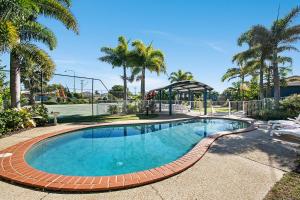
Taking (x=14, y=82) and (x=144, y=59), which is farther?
(x=144, y=59)

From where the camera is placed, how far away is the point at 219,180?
401 centimetres

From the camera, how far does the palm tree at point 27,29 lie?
8430 mm

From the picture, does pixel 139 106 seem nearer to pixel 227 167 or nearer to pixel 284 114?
pixel 284 114

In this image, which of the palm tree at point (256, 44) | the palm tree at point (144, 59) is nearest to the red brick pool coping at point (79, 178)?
the palm tree at point (256, 44)

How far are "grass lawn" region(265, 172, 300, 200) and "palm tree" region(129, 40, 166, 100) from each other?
18.4m

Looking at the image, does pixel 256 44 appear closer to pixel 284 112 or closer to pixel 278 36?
pixel 278 36

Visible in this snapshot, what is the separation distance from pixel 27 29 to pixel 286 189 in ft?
41.9

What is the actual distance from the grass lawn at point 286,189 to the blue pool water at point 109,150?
3.01 metres

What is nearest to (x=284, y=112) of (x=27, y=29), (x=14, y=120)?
(x=14, y=120)

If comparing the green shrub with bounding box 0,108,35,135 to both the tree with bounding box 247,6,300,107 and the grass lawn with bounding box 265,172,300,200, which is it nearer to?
the grass lawn with bounding box 265,172,300,200

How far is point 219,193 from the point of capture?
3506 millimetres

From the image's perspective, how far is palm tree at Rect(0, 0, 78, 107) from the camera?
843cm

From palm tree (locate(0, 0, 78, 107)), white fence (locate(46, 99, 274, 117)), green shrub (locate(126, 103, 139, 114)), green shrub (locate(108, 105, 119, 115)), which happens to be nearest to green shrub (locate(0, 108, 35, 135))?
palm tree (locate(0, 0, 78, 107))

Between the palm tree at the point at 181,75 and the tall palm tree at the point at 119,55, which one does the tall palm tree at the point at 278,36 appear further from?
the palm tree at the point at 181,75
